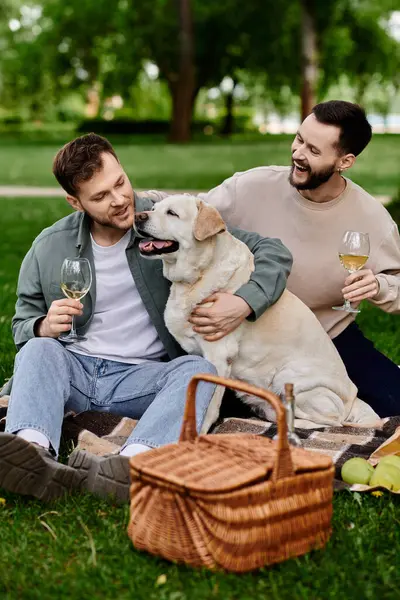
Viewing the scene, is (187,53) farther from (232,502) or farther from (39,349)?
(232,502)

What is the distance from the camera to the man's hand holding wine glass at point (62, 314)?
4.22 meters

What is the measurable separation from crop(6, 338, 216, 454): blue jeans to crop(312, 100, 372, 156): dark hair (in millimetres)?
1546

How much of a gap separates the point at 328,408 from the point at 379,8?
41871 mm

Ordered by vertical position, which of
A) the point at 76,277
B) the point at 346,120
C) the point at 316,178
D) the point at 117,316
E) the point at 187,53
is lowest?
the point at 187,53

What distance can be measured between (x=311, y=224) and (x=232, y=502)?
8.14 ft

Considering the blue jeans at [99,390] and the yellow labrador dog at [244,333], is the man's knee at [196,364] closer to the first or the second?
the blue jeans at [99,390]

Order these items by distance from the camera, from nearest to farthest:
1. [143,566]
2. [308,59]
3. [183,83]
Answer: [143,566] < [308,59] < [183,83]

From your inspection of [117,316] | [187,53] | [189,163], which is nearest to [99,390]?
[117,316]

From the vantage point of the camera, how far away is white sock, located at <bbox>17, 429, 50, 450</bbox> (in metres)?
3.85

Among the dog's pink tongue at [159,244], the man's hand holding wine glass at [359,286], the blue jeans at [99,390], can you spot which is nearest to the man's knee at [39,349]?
the blue jeans at [99,390]

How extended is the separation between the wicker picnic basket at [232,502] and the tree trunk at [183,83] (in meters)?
32.6

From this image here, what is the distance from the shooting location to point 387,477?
3908mm

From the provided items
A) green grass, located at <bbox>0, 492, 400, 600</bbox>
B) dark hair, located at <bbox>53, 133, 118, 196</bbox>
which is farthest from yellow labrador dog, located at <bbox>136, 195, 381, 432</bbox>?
green grass, located at <bbox>0, 492, 400, 600</bbox>

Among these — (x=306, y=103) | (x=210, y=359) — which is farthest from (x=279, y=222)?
(x=306, y=103)
